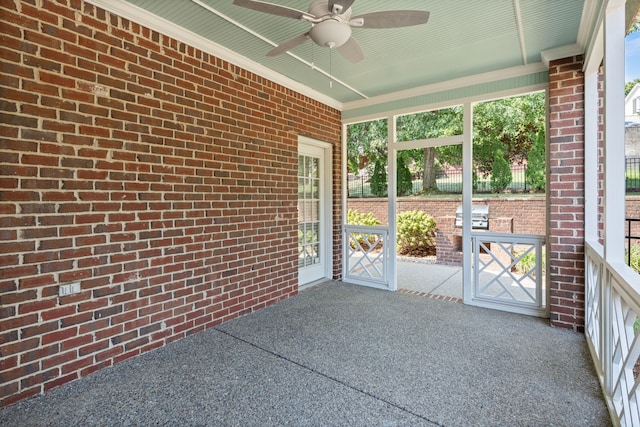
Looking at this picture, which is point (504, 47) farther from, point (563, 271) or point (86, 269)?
point (86, 269)

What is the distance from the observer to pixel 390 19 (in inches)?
77.7

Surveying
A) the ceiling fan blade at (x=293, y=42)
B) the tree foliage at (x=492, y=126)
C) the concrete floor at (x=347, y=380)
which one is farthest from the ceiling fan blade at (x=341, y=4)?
A: the tree foliage at (x=492, y=126)

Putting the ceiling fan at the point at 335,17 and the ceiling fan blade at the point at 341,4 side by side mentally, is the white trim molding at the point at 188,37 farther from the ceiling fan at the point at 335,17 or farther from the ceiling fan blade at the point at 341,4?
the ceiling fan blade at the point at 341,4

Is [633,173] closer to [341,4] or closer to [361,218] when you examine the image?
[341,4]

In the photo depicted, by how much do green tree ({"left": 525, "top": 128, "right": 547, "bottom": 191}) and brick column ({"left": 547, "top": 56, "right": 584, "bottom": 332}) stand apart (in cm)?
318

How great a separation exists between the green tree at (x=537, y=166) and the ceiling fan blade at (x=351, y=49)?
505 cm

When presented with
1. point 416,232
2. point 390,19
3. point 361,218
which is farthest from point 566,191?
point 361,218

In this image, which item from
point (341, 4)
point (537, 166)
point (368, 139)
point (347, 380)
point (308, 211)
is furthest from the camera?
point (368, 139)

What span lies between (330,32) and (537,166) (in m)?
5.92

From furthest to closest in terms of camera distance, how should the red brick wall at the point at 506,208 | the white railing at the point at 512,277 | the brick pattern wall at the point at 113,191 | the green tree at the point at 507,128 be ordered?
the green tree at the point at 507,128 < the red brick wall at the point at 506,208 < the white railing at the point at 512,277 < the brick pattern wall at the point at 113,191

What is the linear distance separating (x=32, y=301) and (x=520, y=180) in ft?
25.5

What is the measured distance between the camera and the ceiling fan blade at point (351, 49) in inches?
90.7

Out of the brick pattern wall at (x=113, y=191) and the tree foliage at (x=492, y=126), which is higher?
the tree foliage at (x=492, y=126)

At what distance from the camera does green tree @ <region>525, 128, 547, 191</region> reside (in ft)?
20.0
